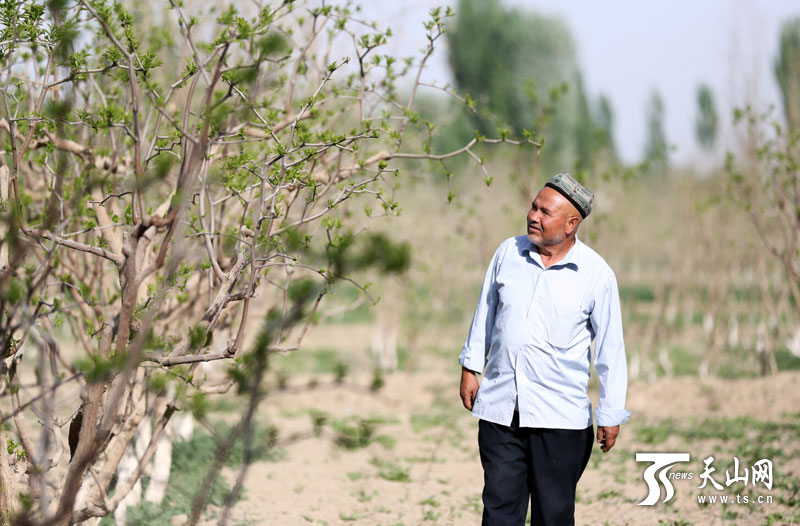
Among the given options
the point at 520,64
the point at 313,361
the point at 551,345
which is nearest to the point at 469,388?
the point at 551,345

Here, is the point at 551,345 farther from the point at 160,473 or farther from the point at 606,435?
the point at 160,473

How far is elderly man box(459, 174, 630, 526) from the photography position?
10.8 ft

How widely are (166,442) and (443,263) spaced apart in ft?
32.0

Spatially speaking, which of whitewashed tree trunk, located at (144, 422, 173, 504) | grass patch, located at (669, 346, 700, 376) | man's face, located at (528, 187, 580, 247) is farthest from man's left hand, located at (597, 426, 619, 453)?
grass patch, located at (669, 346, 700, 376)

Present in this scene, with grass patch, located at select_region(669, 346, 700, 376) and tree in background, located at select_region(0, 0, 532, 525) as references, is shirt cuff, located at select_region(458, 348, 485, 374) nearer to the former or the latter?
tree in background, located at select_region(0, 0, 532, 525)

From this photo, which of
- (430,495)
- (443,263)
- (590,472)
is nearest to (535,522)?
(430,495)

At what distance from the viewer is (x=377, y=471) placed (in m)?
6.36

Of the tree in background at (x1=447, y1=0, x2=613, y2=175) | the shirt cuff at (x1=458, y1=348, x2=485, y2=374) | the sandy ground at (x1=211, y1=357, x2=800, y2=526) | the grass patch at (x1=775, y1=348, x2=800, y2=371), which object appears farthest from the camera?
the tree in background at (x1=447, y1=0, x2=613, y2=175)

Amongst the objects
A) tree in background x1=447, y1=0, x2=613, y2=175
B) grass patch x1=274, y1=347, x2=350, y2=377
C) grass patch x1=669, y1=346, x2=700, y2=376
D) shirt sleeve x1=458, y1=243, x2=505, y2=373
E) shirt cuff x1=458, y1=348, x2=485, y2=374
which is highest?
tree in background x1=447, y1=0, x2=613, y2=175

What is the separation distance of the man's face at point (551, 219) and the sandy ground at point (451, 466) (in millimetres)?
995

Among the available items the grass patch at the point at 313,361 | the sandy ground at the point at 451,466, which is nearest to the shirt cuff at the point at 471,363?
the sandy ground at the point at 451,466

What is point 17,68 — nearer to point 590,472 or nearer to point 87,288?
point 87,288

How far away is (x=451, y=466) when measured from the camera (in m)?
6.60

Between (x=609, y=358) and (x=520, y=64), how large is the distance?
129 ft
